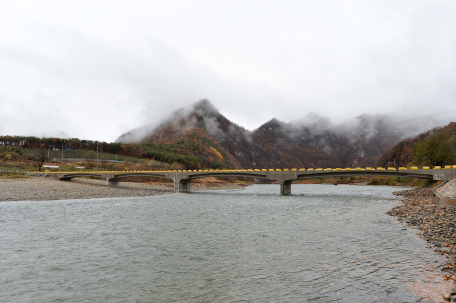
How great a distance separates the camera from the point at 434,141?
7562cm

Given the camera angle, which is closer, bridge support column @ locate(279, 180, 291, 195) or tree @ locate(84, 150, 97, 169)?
bridge support column @ locate(279, 180, 291, 195)

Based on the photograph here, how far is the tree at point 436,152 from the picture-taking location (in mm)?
73812

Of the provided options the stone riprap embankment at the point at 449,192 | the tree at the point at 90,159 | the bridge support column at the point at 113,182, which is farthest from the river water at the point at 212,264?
the tree at the point at 90,159

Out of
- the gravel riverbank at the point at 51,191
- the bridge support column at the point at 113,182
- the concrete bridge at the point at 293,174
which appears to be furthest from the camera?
the bridge support column at the point at 113,182

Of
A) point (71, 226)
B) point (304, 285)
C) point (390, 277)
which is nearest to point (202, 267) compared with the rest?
point (304, 285)

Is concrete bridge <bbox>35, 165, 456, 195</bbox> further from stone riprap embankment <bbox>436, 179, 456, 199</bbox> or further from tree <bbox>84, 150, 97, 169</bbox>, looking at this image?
tree <bbox>84, 150, 97, 169</bbox>

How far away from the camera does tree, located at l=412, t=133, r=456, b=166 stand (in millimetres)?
73812

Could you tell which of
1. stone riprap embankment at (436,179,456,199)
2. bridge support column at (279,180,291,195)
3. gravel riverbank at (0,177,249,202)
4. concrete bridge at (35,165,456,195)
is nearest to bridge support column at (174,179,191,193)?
concrete bridge at (35,165,456,195)

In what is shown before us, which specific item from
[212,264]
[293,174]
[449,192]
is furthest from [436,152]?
[212,264]

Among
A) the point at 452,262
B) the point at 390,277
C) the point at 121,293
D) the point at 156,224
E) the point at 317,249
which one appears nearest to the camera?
the point at 121,293

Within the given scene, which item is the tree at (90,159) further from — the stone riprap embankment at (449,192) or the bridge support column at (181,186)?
the stone riprap embankment at (449,192)

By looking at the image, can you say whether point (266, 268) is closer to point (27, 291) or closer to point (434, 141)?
point (27, 291)

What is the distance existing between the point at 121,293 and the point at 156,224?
609 inches

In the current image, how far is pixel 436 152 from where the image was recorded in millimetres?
74875
